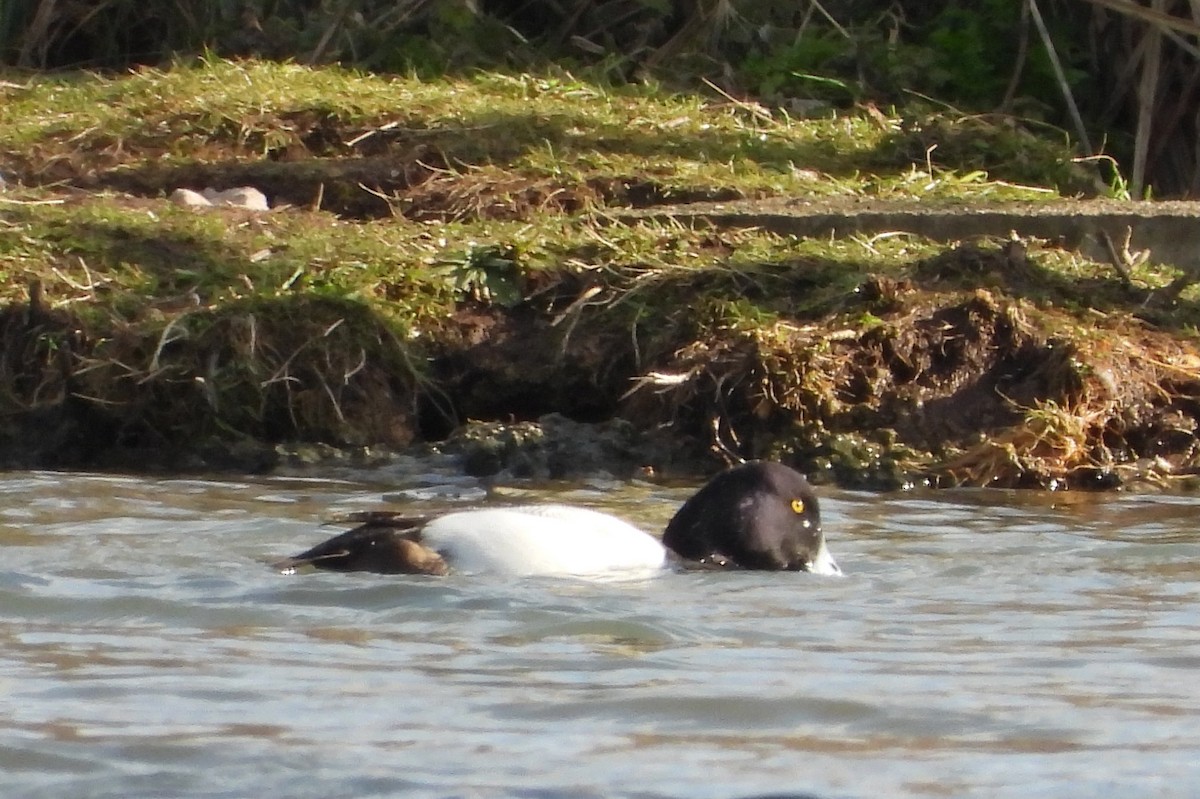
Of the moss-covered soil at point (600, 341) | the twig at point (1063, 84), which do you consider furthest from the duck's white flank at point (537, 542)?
the twig at point (1063, 84)

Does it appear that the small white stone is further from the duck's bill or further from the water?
the duck's bill

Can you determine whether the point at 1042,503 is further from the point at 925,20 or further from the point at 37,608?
the point at 925,20

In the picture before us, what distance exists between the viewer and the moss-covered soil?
24.5 ft

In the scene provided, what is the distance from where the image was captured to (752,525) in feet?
20.1

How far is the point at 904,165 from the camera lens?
998cm

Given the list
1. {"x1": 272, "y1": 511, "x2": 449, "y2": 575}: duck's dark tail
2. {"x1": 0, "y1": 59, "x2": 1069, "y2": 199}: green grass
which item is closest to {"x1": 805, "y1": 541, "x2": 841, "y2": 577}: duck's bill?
{"x1": 272, "y1": 511, "x2": 449, "y2": 575}: duck's dark tail

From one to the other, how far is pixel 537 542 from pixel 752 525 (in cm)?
75

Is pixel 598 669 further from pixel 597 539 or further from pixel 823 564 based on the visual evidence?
pixel 823 564

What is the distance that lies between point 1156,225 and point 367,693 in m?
5.24

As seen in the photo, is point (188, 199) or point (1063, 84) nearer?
point (188, 199)

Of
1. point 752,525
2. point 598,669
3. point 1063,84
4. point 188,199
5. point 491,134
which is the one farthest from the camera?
point 1063,84

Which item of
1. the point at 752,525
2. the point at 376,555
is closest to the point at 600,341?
the point at 752,525

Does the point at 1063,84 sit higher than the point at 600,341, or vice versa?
the point at 1063,84

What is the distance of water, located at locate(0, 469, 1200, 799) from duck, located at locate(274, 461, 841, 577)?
3.6 inches
